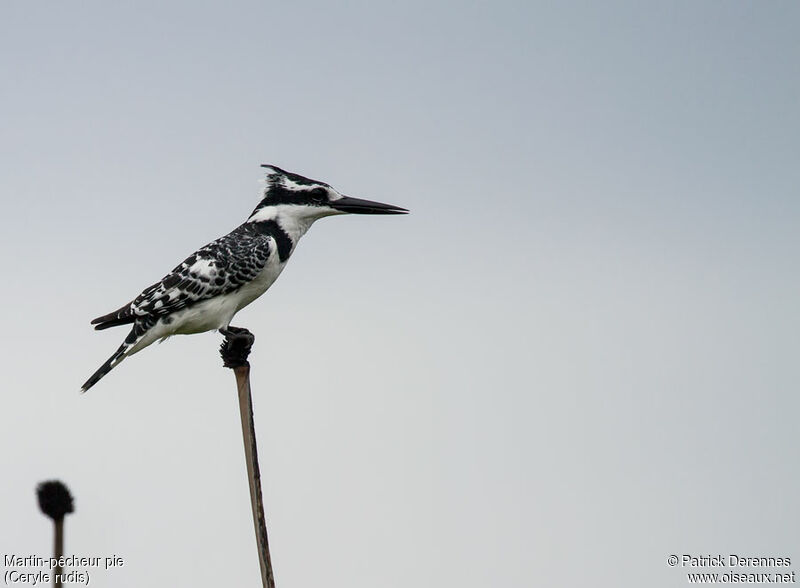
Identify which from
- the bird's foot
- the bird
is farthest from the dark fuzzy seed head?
the bird

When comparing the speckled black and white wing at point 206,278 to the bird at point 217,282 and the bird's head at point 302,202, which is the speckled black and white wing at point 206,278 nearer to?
the bird at point 217,282

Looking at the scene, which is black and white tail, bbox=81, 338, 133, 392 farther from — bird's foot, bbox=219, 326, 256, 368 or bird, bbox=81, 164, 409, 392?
bird's foot, bbox=219, 326, 256, 368

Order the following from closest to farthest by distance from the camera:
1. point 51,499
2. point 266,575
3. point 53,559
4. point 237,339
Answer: point 53,559, point 51,499, point 266,575, point 237,339

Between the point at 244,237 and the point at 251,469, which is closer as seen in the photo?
the point at 251,469

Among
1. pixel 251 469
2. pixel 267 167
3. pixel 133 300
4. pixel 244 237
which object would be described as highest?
pixel 267 167

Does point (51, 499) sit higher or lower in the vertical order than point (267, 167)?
lower

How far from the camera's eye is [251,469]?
5.16 m

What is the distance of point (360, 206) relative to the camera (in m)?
7.58

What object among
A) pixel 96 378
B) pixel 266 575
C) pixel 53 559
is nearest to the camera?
pixel 53 559

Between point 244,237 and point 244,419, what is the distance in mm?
2364

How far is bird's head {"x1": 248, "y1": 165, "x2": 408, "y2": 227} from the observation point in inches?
295

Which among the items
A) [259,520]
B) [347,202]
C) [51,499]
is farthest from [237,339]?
[51,499]

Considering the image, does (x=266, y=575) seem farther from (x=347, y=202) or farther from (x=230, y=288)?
(x=347, y=202)

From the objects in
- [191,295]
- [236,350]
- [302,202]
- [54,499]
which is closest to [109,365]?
[191,295]
